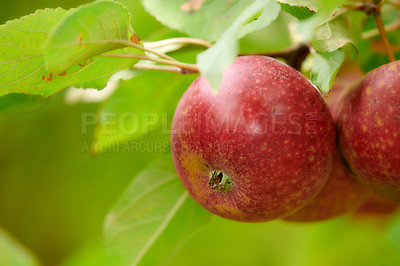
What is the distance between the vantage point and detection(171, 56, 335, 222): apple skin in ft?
2.53

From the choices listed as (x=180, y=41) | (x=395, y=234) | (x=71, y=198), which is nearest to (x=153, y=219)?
Answer: (x=180, y=41)

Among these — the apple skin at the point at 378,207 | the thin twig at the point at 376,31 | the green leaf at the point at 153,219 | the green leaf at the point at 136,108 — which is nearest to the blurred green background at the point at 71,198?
the apple skin at the point at 378,207

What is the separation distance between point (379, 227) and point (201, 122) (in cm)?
119

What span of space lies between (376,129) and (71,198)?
219 centimetres

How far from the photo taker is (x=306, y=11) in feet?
2.67

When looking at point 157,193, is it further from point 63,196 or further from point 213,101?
point 63,196

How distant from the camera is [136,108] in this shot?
1414 millimetres

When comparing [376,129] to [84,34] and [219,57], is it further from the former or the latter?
[84,34]

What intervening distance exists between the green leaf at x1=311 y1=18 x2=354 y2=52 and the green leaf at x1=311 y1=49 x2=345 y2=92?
1 cm

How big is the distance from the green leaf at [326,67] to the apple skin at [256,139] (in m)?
0.03

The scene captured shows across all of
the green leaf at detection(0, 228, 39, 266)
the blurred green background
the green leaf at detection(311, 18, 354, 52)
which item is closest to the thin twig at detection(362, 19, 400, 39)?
the green leaf at detection(311, 18, 354, 52)

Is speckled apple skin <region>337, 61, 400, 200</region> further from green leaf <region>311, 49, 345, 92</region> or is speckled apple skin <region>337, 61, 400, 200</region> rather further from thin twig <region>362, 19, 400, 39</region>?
thin twig <region>362, 19, 400, 39</region>

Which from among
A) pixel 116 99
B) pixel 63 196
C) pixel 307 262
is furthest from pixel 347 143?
pixel 63 196

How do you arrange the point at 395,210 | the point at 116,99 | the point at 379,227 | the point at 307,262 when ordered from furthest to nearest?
the point at 307,262 < the point at 379,227 < the point at 395,210 < the point at 116,99
